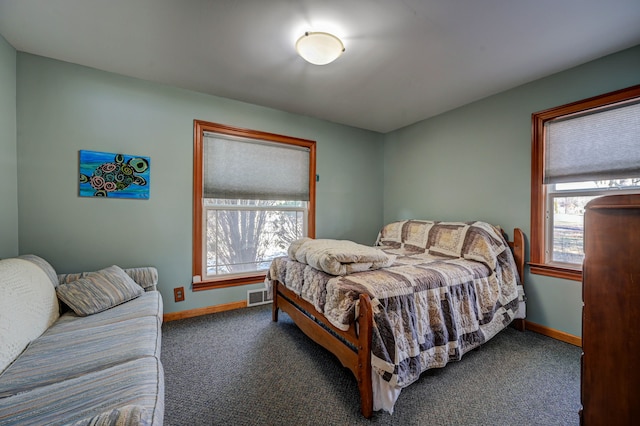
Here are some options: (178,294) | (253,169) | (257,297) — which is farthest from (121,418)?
(253,169)

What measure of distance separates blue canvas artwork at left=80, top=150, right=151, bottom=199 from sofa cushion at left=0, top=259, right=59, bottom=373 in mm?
818

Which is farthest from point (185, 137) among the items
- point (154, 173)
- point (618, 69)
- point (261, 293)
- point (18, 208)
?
point (618, 69)

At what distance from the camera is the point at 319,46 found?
1708mm

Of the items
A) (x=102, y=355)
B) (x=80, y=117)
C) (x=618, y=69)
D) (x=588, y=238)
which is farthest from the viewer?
(x=80, y=117)

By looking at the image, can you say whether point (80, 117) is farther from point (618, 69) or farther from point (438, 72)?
point (618, 69)

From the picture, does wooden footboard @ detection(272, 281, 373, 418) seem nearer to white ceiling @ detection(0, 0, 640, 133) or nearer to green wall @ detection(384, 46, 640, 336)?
white ceiling @ detection(0, 0, 640, 133)

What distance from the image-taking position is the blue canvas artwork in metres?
2.19

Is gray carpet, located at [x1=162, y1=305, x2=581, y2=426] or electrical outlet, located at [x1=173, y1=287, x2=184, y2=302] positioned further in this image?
electrical outlet, located at [x1=173, y1=287, x2=184, y2=302]

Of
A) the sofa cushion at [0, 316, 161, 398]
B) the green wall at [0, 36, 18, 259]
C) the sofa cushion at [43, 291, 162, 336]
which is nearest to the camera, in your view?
the sofa cushion at [0, 316, 161, 398]

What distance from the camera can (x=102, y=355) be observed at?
121cm

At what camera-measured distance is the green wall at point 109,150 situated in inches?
80.5

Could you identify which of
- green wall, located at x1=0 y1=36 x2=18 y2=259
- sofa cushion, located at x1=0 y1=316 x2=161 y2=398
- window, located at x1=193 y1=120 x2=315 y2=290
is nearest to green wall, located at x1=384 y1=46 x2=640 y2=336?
window, located at x1=193 y1=120 x2=315 y2=290

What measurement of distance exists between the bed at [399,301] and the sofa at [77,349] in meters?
0.97

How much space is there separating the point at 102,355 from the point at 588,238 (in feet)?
6.66
